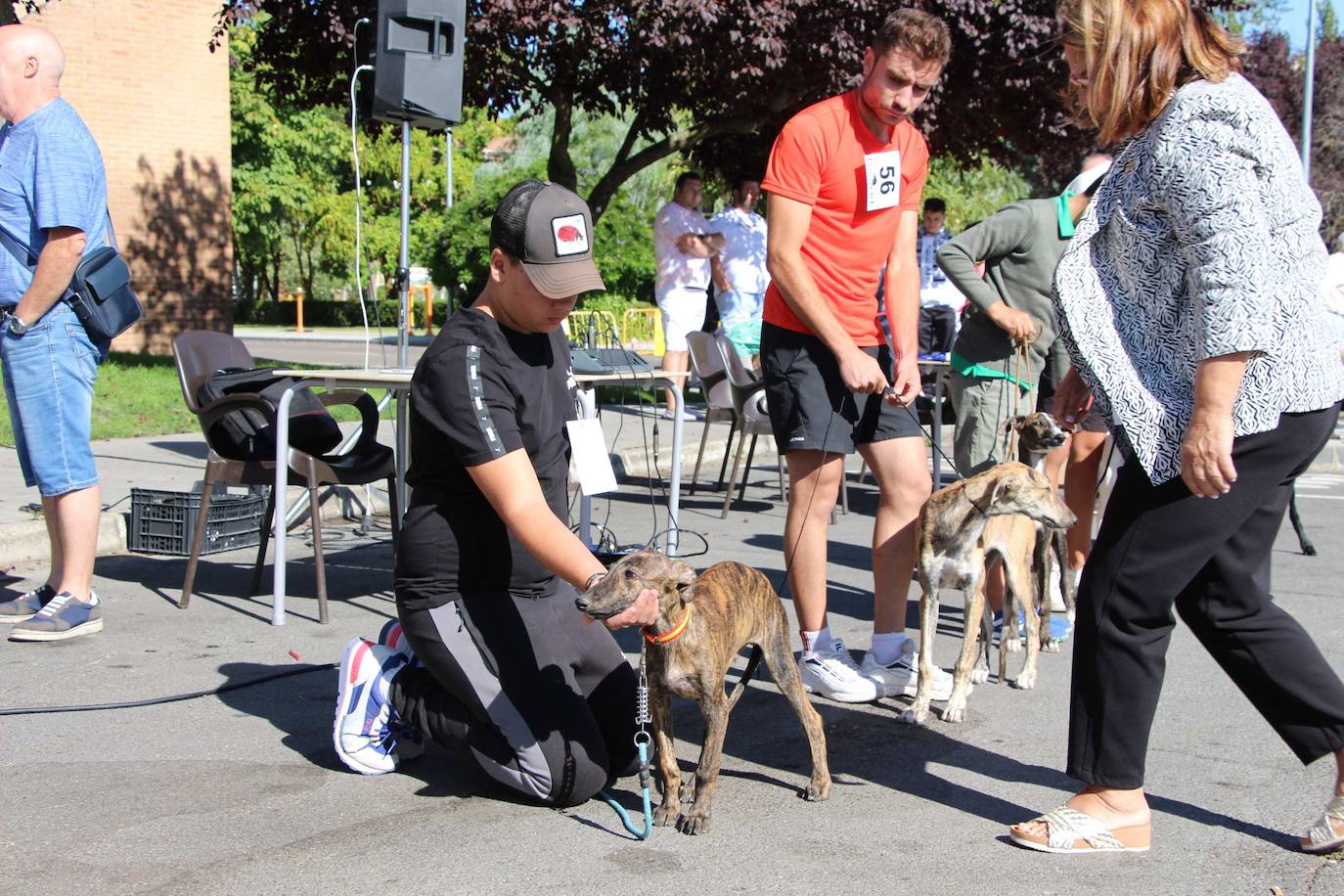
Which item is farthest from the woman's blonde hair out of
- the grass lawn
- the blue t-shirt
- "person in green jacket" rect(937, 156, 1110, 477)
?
the grass lawn

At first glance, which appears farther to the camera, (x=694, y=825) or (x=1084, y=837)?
(x=694, y=825)

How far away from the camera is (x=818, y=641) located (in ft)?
15.5

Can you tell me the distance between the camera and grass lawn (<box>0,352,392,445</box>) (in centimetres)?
1119

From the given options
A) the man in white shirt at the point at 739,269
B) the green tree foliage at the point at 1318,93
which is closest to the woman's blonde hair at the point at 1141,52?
the man in white shirt at the point at 739,269

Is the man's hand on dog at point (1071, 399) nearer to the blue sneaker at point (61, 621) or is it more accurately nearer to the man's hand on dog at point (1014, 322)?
the man's hand on dog at point (1014, 322)

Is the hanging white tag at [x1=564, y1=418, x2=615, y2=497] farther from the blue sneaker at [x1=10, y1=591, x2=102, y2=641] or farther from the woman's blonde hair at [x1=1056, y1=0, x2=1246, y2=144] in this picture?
the blue sneaker at [x1=10, y1=591, x2=102, y2=641]

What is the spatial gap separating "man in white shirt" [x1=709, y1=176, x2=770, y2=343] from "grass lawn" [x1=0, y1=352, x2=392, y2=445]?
3.13 metres

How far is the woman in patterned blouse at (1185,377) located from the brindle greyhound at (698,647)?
2.54ft

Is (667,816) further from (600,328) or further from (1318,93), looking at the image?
(1318,93)

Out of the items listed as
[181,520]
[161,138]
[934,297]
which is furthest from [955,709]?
[161,138]

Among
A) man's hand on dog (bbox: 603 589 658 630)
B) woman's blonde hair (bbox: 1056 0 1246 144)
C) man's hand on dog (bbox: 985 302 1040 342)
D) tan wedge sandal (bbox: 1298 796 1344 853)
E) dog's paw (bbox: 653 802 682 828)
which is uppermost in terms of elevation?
woman's blonde hair (bbox: 1056 0 1246 144)

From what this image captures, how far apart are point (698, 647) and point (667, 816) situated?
475mm

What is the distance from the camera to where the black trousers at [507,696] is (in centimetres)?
363

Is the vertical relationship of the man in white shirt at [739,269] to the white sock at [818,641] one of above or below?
above
